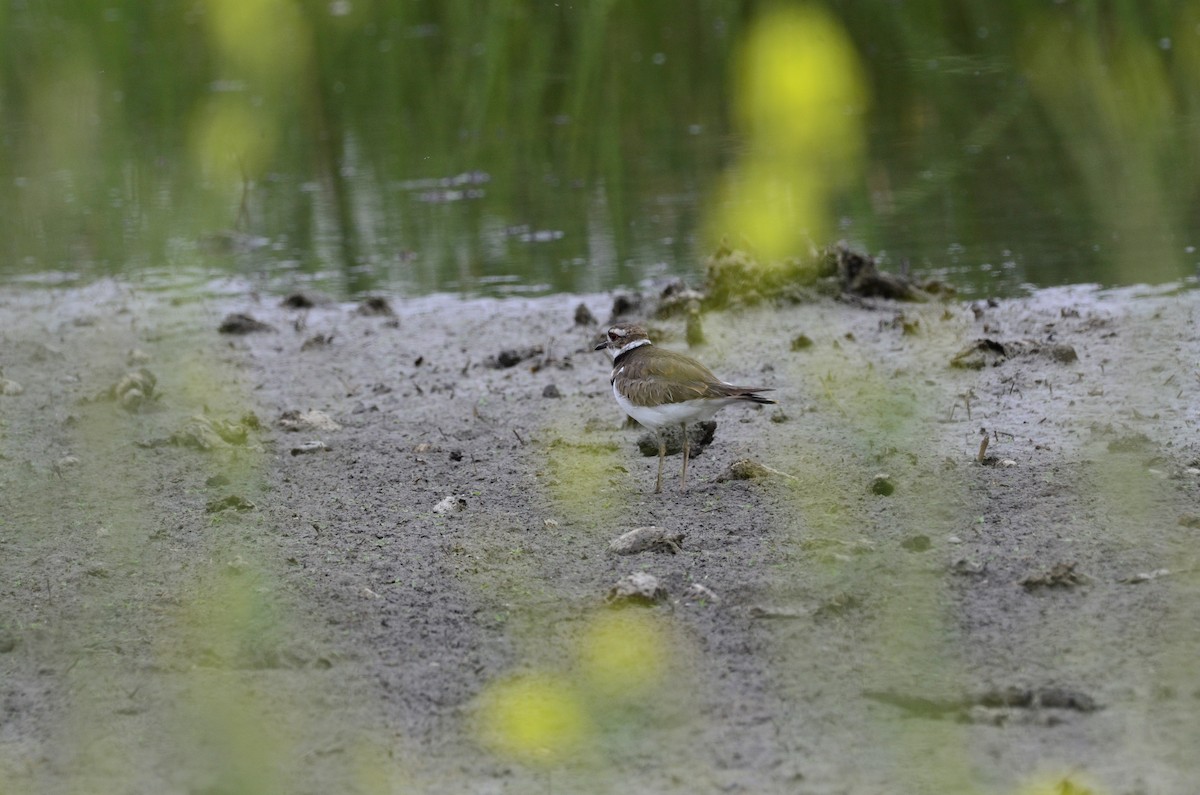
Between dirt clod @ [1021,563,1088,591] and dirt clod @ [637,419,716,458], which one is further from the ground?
dirt clod @ [637,419,716,458]

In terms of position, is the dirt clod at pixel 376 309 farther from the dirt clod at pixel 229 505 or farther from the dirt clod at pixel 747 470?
the dirt clod at pixel 747 470

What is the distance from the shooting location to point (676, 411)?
5086 mm

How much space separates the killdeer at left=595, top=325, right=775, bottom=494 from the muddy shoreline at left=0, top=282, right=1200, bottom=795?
0.23 m

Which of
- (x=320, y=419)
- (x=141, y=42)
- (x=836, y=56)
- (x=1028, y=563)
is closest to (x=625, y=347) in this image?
(x=320, y=419)

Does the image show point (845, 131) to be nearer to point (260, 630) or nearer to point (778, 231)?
point (778, 231)

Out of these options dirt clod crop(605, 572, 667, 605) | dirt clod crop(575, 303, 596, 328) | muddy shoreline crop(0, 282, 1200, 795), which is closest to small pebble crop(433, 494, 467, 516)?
muddy shoreline crop(0, 282, 1200, 795)

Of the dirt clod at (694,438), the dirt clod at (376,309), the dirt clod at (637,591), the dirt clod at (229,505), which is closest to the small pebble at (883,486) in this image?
the dirt clod at (694,438)

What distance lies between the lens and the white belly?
5059mm

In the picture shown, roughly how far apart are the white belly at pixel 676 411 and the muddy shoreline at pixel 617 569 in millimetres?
232

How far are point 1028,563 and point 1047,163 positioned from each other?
594 centimetres

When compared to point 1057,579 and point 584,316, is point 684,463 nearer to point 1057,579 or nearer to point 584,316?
point 1057,579

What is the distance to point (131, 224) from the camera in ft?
33.9

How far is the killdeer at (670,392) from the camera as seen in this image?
198 inches

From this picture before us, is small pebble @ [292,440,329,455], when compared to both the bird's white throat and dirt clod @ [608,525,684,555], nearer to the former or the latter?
the bird's white throat
